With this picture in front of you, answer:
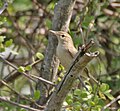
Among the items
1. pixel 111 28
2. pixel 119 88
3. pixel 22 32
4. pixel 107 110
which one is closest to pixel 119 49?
pixel 111 28

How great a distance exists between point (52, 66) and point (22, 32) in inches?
45.1

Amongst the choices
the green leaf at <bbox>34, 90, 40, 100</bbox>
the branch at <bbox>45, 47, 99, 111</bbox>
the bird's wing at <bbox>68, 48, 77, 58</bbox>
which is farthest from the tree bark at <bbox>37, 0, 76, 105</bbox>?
the branch at <bbox>45, 47, 99, 111</bbox>

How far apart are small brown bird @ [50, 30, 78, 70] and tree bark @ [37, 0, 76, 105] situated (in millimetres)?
42

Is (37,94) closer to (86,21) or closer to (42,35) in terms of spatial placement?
(86,21)

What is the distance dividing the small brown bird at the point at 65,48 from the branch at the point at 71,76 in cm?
74

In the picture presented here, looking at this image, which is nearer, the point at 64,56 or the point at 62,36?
the point at 62,36

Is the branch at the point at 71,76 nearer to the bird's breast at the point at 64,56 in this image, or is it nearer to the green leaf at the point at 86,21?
the bird's breast at the point at 64,56

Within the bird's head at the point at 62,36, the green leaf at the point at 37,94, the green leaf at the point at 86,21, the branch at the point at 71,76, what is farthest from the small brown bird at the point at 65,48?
the branch at the point at 71,76

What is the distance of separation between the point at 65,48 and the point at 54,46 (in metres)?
0.15

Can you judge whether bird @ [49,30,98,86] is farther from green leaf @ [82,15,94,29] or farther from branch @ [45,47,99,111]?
branch @ [45,47,99,111]

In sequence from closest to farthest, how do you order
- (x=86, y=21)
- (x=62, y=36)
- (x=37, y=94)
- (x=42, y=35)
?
(x=37, y=94) → (x=62, y=36) → (x=86, y=21) → (x=42, y=35)

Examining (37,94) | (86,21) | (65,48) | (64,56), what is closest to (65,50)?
(65,48)

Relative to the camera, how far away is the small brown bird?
3.49 m

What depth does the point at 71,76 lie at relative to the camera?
8.38 ft
